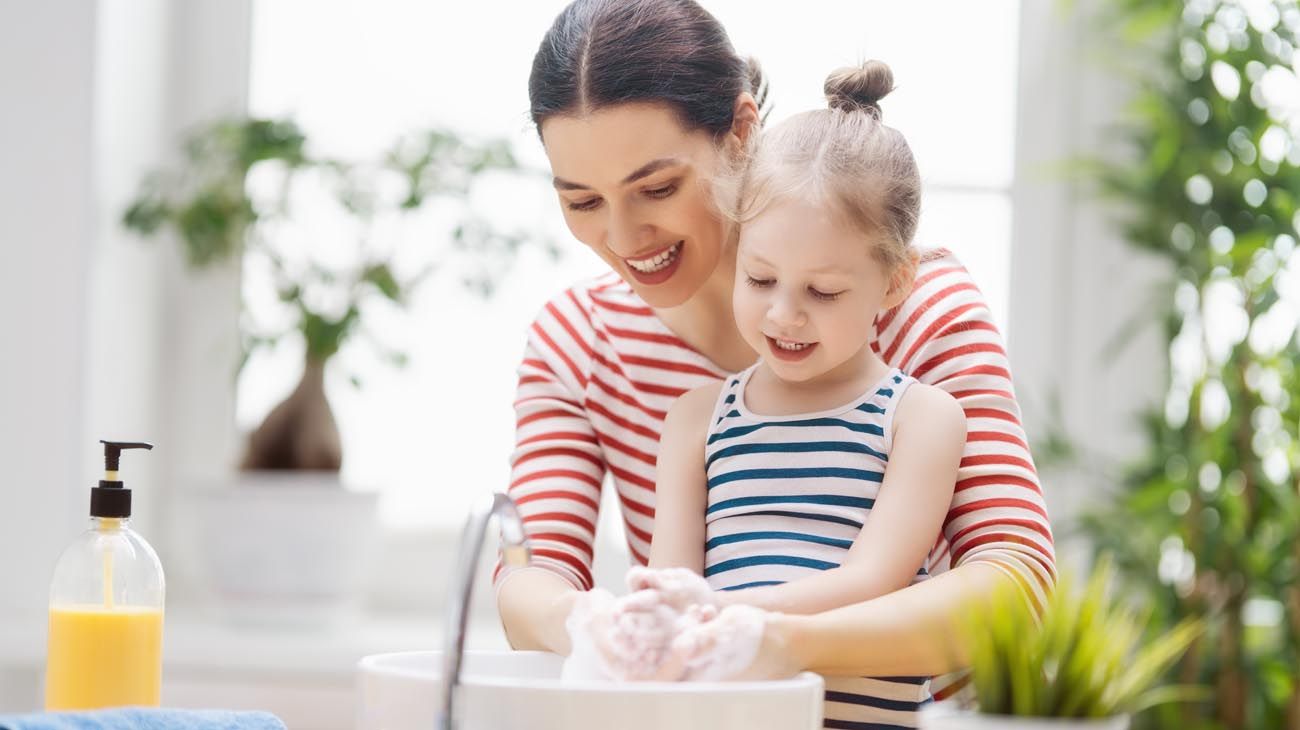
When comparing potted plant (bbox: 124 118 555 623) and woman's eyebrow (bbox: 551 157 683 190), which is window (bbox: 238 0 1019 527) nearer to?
potted plant (bbox: 124 118 555 623)

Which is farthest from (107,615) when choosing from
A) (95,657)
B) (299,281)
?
(299,281)

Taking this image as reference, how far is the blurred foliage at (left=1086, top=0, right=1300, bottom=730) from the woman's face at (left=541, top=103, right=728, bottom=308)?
4.88ft

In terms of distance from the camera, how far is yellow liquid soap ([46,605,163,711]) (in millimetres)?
1079

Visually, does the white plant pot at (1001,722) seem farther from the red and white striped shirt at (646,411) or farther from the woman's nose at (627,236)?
the woman's nose at (627,236)

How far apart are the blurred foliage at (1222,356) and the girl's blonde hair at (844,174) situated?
5.10 feet

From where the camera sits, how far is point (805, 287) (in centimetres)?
116

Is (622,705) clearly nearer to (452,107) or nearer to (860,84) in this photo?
(860,84)

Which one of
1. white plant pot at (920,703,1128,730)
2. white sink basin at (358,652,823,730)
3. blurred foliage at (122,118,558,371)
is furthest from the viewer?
blurred foliage at (122,118,558,371)

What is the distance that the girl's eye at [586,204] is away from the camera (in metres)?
1.37

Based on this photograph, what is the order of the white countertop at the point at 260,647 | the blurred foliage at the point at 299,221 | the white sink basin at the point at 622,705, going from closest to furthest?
the white sink basin at the point at 622,705, the white countertop at the point at 260,647, the blurred foliage at the point at 299,221

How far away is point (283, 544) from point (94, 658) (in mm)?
1488

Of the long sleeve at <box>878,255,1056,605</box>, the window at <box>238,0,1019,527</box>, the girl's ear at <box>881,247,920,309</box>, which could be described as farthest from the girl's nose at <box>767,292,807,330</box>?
the window at <box>238,0,1019,527</box>

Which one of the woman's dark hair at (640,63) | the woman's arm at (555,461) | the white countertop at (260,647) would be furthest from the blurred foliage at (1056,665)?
the white countertop at (260,647)

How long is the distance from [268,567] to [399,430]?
A: 0.48 meters
